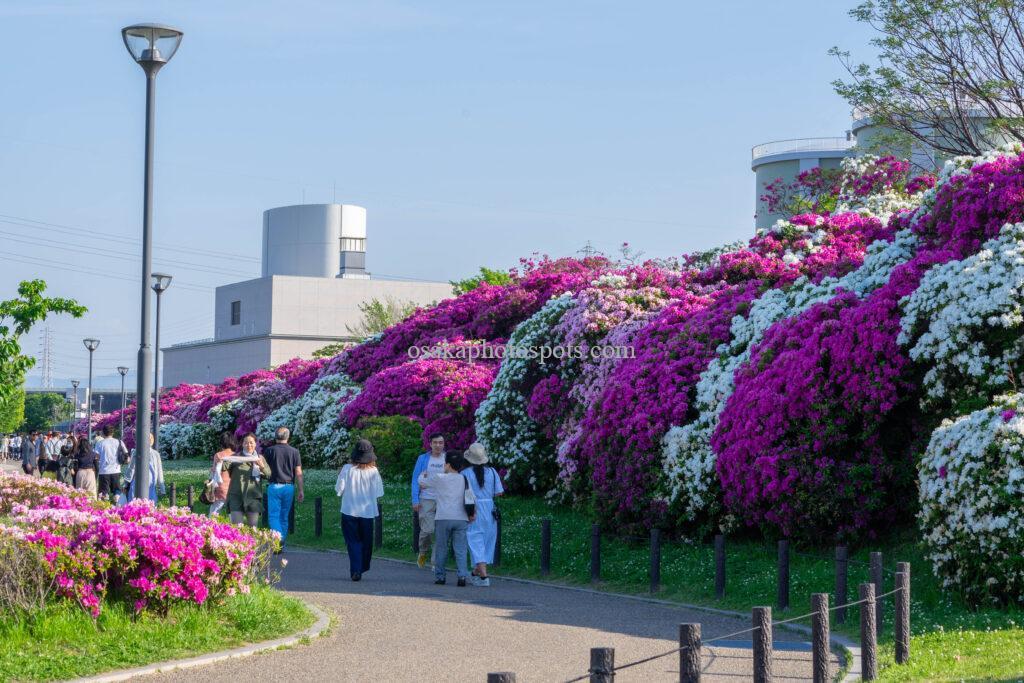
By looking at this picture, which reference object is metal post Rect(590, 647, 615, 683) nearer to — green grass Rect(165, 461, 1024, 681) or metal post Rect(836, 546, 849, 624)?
green grass Rect(165, 461, 1024, 681)

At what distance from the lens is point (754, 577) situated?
14.3 metres

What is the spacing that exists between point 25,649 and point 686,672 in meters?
4.83

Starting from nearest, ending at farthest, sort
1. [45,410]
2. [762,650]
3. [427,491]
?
[762,650]
[427,491]
[45,410]

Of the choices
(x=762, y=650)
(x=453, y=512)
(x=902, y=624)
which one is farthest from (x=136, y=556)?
(x=902, y=624)

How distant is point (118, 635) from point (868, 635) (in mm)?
5270

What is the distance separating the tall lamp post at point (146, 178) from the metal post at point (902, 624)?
7.42 m

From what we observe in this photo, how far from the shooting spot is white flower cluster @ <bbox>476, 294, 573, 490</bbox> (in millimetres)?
23984

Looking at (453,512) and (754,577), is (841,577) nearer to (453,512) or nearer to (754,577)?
(754,577)

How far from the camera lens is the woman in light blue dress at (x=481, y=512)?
14.8 m

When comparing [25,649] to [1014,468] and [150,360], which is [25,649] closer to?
[150,360]

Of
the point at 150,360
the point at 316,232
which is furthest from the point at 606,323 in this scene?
the point at 316,232

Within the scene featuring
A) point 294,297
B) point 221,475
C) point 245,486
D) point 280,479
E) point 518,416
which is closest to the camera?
point 245,486

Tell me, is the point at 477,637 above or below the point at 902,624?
below

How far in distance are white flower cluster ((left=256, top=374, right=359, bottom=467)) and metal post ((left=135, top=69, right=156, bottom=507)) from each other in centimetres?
1978
